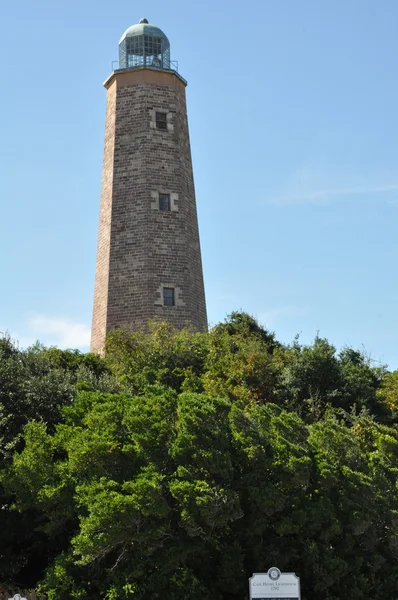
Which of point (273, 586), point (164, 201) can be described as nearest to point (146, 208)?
point (164, 201)

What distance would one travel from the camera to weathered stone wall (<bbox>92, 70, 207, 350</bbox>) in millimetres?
37156

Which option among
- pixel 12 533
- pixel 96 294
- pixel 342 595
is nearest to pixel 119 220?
pixel 96 294

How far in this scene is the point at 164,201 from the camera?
126 ft

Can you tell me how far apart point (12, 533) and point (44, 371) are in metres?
5.85

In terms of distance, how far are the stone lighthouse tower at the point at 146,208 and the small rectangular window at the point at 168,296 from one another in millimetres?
37

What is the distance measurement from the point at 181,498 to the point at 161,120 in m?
22.3

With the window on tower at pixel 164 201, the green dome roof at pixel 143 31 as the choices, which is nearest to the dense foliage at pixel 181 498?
the window on tower at pixel 164 201

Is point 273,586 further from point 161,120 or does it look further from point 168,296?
point 161,120

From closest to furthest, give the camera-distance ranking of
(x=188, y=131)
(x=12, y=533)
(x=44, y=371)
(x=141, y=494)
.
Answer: (x=141, y=494)
(x=12, y=533)
(x=44, y=371)
(x=188, y=131)

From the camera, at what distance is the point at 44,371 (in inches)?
1085

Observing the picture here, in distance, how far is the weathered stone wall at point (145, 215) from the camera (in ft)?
122

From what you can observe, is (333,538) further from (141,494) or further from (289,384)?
(289,384)

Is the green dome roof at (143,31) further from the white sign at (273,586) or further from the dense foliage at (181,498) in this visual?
the white sign at (273,586)

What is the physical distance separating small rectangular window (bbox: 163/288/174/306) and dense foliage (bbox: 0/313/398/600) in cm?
1196
